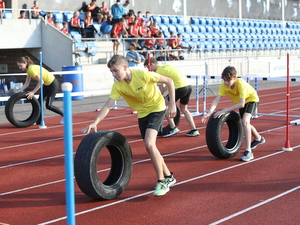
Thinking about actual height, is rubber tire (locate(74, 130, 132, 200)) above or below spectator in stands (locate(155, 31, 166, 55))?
below

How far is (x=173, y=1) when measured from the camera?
29.2 m

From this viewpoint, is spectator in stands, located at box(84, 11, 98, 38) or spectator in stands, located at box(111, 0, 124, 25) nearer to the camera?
spectator in stands, located at box(84, 11, 98, 38)

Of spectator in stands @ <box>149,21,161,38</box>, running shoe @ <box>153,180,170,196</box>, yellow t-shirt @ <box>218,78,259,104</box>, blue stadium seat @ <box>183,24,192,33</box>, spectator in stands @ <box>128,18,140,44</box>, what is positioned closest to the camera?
running shoe @ <box>153,180,170,196</box>

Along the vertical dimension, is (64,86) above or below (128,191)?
above

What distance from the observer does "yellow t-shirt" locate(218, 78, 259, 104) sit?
7.59 m

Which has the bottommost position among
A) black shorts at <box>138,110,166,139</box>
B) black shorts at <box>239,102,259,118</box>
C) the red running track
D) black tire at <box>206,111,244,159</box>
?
the red running track

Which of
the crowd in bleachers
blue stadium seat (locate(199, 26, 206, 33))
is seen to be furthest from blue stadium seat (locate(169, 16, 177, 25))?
blue stadium seat (locate(199, 26, 206, 33))

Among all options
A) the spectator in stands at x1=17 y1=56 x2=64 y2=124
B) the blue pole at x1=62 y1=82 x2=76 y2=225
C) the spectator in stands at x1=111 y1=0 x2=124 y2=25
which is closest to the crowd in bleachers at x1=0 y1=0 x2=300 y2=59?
the spectator in stands at x1=111 y1=0 x2=124 y2=25

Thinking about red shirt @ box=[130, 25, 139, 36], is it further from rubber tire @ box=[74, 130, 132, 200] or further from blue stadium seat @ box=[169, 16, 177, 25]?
rubber tire @ box=[74, 130, 132, 200]

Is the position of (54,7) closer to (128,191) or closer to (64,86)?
(128,191)

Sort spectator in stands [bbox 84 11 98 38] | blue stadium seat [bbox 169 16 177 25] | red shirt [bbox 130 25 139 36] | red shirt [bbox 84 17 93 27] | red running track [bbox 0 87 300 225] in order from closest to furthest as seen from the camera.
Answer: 1. red running track [bbox 0 87 300 225]
2. spectator in stands [bbox 84 11 98 38]
3. red shirt [bbox 84 17 93 27]
4. red shirt [bbox 130 25 139 36]
5. blue stadium seat [bbox 169 16 177 25]

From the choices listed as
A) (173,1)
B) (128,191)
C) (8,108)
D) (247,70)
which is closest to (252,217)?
(128,191)

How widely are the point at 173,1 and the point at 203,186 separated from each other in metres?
24.2

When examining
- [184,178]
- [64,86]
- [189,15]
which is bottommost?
[184,178]
